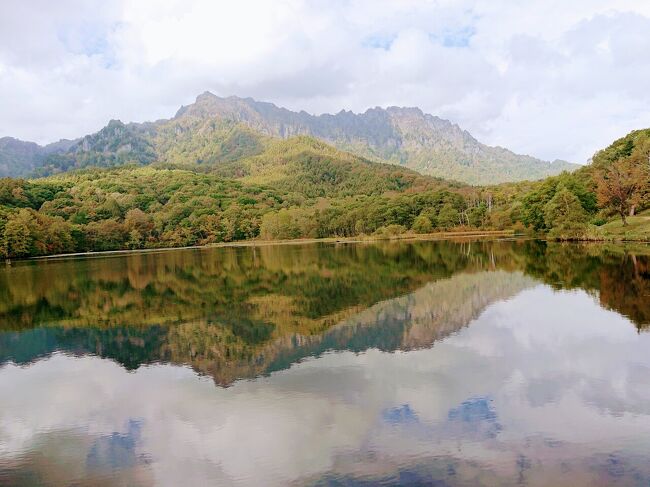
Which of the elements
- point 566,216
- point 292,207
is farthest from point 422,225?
point 566,216

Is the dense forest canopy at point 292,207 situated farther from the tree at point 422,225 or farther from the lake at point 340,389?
the lake at point 340,389

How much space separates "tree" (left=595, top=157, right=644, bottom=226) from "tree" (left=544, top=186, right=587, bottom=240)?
→ 9.25ft

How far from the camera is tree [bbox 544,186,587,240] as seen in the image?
57.7 metres

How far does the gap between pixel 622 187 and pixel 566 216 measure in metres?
6.62

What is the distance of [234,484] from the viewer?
26.3ft

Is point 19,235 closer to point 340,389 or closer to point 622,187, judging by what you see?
point 340,389

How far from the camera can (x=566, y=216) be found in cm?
5900

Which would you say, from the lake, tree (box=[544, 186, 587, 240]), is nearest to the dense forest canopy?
tree (box=[544, 186, 587, 240])

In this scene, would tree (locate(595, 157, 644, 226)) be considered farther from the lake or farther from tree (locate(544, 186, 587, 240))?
the lake

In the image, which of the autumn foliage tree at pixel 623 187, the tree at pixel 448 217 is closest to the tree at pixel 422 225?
the tree at pixel 448 217

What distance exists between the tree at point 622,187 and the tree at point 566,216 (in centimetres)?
282

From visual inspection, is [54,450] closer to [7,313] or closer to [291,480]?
[291,480]

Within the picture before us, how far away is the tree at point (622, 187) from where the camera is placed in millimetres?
54719

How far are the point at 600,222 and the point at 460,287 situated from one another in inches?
1659
